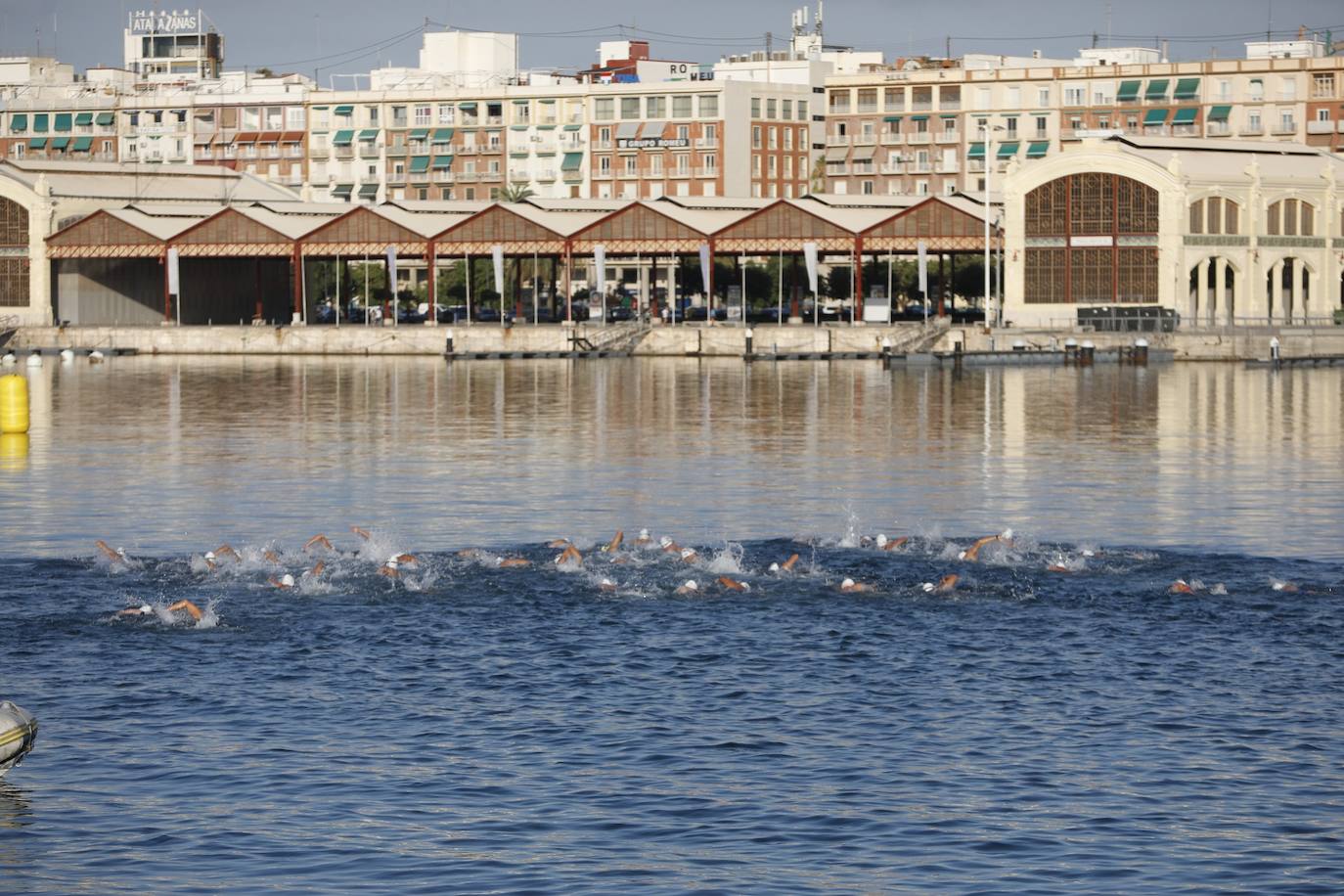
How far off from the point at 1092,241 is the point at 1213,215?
270 inches

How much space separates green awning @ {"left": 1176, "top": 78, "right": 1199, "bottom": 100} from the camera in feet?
607

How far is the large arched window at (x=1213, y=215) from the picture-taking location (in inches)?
4825

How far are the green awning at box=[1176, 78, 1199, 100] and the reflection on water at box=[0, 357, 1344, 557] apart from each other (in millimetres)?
92544

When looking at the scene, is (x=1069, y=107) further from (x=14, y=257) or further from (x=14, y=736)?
(x=14, y=736)

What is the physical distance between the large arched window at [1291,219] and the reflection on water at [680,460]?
31.7m

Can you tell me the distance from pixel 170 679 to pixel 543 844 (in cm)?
833

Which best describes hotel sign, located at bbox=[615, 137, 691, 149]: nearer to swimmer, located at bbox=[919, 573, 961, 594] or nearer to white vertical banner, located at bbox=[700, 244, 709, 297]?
white vertical banner, located at bbox=[700, 244, 709, 297]

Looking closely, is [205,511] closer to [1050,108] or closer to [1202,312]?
[1202,312]

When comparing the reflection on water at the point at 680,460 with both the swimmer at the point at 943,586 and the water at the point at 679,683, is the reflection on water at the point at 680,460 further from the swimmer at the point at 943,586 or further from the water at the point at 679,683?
the swimmer at the point at 943,586

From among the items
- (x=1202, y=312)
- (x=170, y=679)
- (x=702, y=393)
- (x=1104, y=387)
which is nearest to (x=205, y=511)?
(x=170, y=679)

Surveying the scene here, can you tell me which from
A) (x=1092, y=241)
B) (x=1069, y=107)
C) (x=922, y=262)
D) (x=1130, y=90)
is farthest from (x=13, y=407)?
(x=1069, y=107)

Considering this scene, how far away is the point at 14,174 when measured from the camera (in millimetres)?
141375

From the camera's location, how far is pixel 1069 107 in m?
193

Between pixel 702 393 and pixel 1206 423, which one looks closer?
pixel 1206 423
